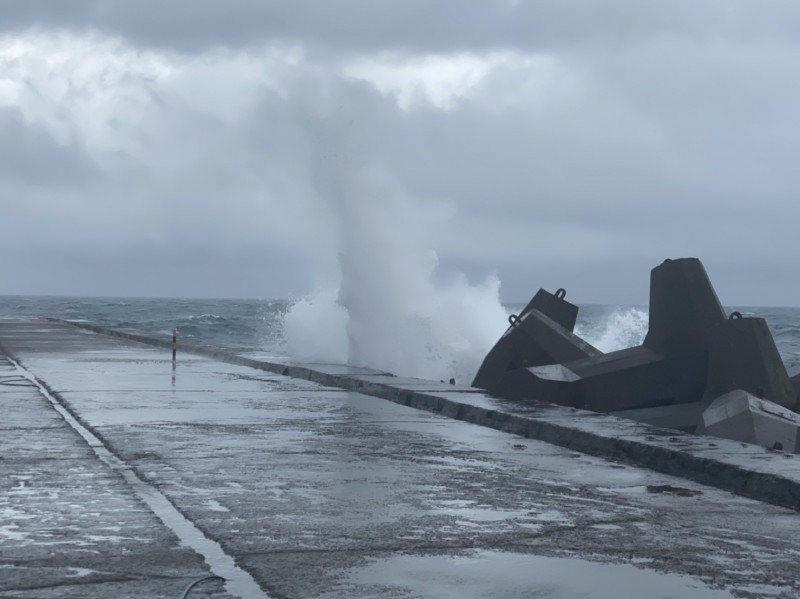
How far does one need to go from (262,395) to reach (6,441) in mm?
4620

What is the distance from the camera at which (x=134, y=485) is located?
7160 millimetres

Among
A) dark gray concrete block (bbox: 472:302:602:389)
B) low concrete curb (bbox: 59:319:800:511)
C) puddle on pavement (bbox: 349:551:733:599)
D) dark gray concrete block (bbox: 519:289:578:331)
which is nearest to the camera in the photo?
puddle on pavement (bbox: 349:551:733:599)

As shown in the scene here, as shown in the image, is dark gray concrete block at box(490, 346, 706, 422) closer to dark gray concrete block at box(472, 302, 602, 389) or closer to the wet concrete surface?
dark gray concrete block at box(472, 302, 602, 389)

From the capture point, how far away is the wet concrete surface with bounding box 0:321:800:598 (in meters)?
4.95

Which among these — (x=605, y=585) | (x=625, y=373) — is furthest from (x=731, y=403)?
(x=605, y=585)

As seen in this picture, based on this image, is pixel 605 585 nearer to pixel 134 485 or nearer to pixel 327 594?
pixel 327 594

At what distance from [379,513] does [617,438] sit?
124 inches

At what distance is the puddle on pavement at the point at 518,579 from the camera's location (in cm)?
472

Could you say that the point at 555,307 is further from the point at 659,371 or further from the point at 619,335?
the point at 619,335

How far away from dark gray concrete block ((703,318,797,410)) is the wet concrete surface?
3.72m

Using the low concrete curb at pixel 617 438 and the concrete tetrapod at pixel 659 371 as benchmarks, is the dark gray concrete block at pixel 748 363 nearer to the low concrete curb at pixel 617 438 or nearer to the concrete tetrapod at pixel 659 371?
the concrete tetrapod at pixel 659 371

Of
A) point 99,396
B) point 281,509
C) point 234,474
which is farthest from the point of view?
point 99,396

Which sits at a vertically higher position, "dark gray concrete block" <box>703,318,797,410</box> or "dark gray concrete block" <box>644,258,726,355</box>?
"dark gray concrete block" <box>644,258,726,355</box>

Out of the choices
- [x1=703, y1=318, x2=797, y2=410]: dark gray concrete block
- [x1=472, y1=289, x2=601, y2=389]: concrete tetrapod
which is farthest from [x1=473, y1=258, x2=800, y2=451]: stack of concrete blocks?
[x1=472, y1=289, x2=601, y2=389]: concrete tetrapod
